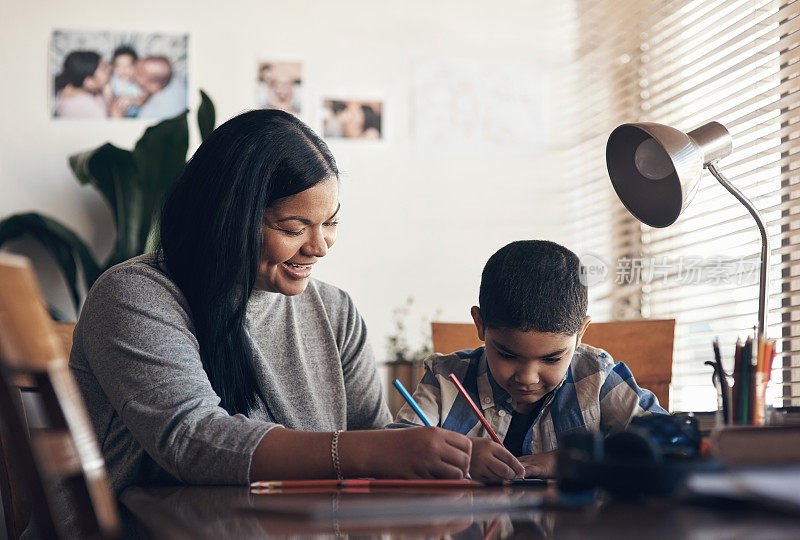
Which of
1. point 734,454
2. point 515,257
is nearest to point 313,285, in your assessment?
point 515,257

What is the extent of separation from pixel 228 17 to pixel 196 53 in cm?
17

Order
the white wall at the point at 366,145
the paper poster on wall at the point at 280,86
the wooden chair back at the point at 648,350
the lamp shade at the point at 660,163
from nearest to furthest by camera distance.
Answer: the lamp shade at the point at 660,163 < the wooden chair back at the point at 648,350 < the white wall at the point at 366,145 < the paper poster on wall at the point at 280,86

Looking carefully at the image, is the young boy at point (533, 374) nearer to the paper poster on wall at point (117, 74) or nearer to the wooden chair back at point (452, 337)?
the wooden chair back at point (452, 337)

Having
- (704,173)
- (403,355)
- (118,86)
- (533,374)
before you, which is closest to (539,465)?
(533,374)

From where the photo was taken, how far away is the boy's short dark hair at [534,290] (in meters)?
1.28

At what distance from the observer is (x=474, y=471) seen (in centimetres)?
96

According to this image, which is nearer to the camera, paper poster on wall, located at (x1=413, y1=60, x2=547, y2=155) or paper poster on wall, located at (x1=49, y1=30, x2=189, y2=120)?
paper poster on wall, located at (x1=49, y1=30, x2=189, y2=120)

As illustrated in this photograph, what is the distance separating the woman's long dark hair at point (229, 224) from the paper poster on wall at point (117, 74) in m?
1.64

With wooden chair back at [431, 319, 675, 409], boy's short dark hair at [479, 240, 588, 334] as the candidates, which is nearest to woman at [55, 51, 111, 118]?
wooden chair back at [431, 319, 675, 409]

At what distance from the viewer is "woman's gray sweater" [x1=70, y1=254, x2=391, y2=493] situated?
95 cm

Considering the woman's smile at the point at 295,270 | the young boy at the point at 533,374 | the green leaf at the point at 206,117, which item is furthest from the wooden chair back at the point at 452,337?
the green leaf at the point at 206,117

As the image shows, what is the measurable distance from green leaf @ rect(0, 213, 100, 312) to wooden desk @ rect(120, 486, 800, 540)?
2.09 m

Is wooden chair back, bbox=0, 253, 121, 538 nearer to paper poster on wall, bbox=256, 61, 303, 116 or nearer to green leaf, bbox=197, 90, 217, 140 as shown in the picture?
green leaf, bbox=197, 90, 217, 140

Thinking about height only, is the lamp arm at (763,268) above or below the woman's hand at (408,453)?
above
